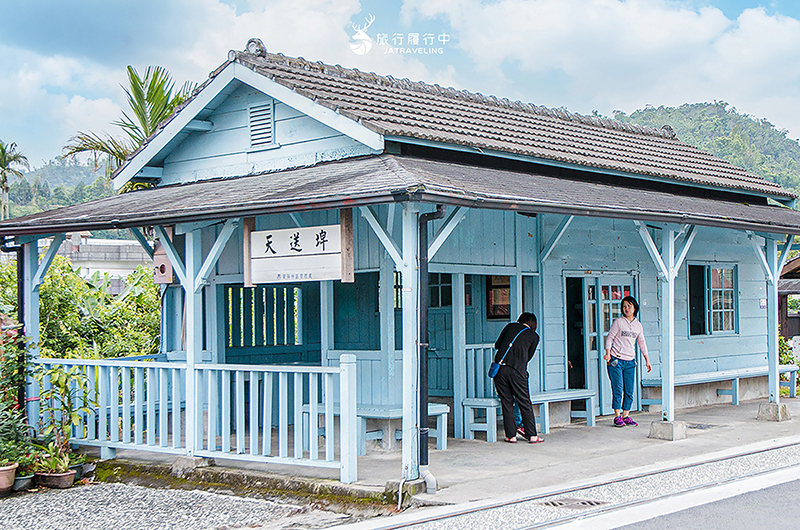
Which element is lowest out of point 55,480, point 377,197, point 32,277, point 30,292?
point 55,480

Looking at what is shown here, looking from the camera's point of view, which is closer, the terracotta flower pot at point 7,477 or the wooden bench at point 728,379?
the terracotta flower pot at point 7,477

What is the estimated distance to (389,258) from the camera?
30.8ft

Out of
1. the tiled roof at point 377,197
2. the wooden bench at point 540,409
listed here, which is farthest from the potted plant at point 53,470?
the wooden bench at point 540,409

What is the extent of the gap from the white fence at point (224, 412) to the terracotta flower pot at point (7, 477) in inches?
41.5

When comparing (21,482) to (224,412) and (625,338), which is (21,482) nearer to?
(224,412)

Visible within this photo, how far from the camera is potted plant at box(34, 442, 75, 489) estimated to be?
29.2 ft

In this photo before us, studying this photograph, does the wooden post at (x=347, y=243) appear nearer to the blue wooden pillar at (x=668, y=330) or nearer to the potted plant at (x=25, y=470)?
the potted plant at (x=25, y=470)

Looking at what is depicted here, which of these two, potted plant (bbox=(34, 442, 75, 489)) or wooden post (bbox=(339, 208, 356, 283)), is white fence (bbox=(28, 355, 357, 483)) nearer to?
potted plant (bbox=(34, 442, 75, 489))

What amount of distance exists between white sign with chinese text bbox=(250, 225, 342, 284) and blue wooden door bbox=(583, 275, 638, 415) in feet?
17.1

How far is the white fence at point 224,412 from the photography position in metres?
7.73

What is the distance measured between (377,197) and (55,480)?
15.4 feet

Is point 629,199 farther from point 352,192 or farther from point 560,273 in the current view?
point 352,192

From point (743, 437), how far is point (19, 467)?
27.0 feet

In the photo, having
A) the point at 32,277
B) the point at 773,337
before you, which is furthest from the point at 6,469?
the point at 773,337
